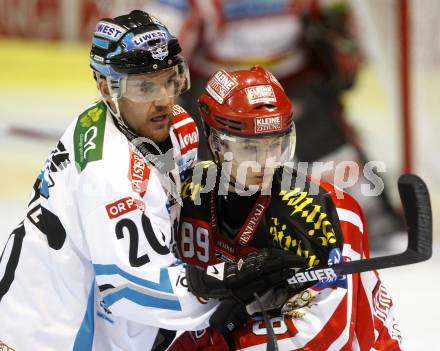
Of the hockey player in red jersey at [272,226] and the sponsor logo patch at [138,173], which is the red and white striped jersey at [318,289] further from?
the sponsor logo patch at [138,173]

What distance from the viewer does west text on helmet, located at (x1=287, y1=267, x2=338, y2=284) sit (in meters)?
1.85

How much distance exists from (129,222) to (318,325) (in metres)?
0.44

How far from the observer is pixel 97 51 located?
1.99 m

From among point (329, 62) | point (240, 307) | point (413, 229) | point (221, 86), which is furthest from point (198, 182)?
point (329, 62)

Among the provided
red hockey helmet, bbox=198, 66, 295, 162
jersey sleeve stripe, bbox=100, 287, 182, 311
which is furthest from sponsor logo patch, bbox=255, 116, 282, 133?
jersey sleeve stripe, bbox=100, 287, 182, 311

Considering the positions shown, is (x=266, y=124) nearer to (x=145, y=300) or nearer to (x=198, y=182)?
(x=198, y=182)

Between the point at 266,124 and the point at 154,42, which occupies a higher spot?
the point at 154,42

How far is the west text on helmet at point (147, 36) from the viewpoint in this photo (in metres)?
1.96

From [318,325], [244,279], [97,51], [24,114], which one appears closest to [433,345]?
[318,325]

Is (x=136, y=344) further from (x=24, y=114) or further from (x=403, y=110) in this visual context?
(x=24, y=114)

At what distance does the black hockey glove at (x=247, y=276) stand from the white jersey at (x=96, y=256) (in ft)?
0.13

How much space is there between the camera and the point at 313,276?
187 cm

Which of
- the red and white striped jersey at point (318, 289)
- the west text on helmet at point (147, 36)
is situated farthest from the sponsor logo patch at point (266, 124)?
the west text on helmet at point (147, 36)

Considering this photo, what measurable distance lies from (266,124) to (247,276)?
0.31 m
